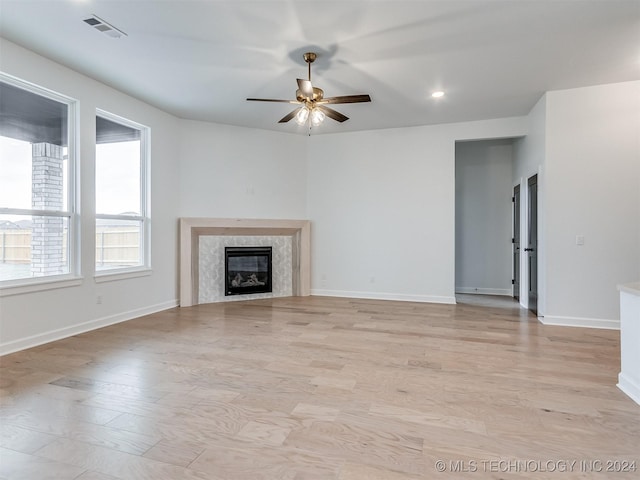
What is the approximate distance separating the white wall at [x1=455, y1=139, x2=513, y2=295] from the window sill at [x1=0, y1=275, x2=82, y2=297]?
6.38 metres

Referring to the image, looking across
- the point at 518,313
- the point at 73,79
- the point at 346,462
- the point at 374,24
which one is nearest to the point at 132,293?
the point at 73,79

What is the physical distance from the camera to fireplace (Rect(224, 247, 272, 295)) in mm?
5879

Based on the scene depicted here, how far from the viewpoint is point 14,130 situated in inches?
136

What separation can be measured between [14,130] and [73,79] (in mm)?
887

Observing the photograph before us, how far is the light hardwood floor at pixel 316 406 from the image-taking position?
68.4 inches

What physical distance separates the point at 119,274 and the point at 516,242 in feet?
20.9

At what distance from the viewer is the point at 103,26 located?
3.01 metres

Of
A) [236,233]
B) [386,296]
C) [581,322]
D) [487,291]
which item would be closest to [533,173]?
[581,322]

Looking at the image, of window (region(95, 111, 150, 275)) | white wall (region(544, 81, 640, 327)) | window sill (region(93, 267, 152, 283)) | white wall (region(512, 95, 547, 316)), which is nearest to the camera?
white wall (region(544, 81, 640, 327))

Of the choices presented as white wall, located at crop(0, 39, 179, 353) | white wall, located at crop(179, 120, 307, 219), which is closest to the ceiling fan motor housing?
white wall, located at crop(0, 39, 179, 353)

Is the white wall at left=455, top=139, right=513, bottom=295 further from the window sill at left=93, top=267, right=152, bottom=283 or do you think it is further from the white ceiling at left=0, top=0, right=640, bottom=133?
the window sill at left=93, top=267, right=152, bottom=283

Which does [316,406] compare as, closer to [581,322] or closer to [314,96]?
[314,96]

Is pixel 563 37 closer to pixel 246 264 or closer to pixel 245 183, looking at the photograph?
pixel 245 183

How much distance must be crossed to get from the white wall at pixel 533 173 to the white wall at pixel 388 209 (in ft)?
1.30
